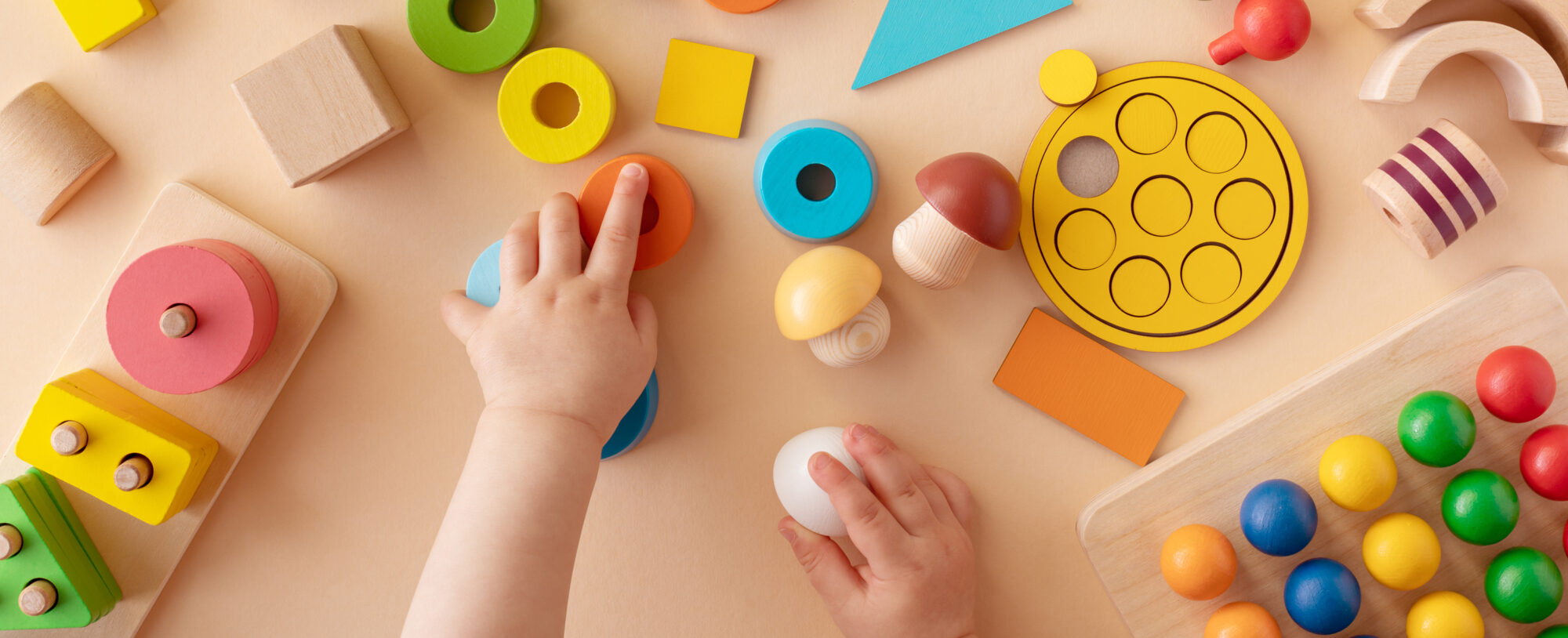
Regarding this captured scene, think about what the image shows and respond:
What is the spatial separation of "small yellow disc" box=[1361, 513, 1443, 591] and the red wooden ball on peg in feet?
1.27

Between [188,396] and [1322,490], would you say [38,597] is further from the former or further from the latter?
[1322,490]

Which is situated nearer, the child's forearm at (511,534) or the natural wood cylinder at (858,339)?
the child's forearm at (511,534)

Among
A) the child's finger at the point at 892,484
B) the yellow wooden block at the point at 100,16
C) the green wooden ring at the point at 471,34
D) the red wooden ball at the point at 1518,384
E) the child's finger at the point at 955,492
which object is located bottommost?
the red wooden ball at the point at 1518,384

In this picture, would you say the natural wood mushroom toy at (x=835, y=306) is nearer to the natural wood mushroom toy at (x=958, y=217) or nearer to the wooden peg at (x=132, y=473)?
the natural wood mushroom toy at (x=958, y=217)

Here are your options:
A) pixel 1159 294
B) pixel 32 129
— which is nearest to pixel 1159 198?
pixel 1159 294

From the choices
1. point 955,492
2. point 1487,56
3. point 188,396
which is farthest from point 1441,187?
point 188,396

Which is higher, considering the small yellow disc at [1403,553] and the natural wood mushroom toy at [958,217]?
the natural wood mushroom toy at [958,217]

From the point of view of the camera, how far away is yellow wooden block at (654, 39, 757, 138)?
0.64m

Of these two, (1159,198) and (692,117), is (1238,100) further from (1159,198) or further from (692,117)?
(692,117)

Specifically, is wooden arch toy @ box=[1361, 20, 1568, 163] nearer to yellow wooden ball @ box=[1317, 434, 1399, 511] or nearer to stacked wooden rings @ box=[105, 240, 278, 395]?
yellow wooden ball @ box=[1317, 434, 1399, 511]

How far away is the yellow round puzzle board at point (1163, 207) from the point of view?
2.14 feet

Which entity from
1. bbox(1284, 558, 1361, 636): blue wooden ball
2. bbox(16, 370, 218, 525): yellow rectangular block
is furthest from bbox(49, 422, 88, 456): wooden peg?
bbox(1284, 558, 1361, 636): blue wooden ball

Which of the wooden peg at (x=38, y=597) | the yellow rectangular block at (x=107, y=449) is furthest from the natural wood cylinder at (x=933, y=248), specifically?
the wooden peg at (x=38, y=597)

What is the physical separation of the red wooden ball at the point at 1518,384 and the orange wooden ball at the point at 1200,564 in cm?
24
